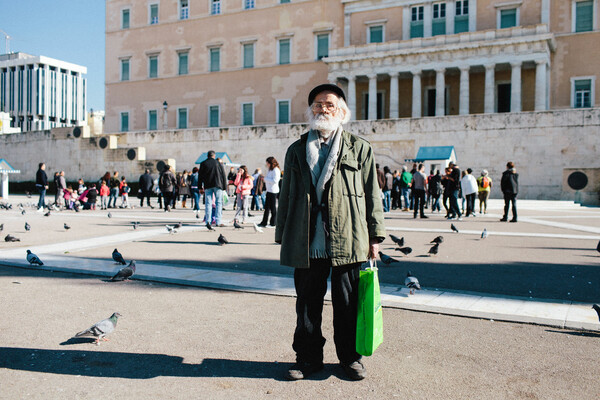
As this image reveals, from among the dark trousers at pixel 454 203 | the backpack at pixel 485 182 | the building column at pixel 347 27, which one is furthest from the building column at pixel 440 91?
the dark trousers at pixel 454 203

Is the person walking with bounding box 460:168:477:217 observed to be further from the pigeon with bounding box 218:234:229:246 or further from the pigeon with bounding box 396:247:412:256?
the pigeon with bounding box 218:234:229:246

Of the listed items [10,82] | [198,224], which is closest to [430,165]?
[198,224]

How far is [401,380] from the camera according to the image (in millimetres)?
3797

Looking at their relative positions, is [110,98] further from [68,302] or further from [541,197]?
[68,302]

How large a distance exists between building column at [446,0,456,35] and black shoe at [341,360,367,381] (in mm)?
42983

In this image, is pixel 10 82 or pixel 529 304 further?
pixel 10 82

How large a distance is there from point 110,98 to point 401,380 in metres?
60.0

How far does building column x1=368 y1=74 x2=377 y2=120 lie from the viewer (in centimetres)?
4334

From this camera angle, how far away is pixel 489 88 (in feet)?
131

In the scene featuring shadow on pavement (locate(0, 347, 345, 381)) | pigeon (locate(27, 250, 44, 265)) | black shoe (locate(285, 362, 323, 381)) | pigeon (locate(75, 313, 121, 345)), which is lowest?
shadow on pavement (locate(0, 347, 345, 381))

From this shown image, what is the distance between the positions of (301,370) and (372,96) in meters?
41.3

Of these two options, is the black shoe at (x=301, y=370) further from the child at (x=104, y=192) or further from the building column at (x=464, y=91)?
the building column at (x=464, y=91)

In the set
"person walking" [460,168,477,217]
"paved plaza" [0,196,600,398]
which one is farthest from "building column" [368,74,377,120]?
"paved plaza" [0,196,600,398]

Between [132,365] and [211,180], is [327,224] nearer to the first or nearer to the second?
[132,365]
